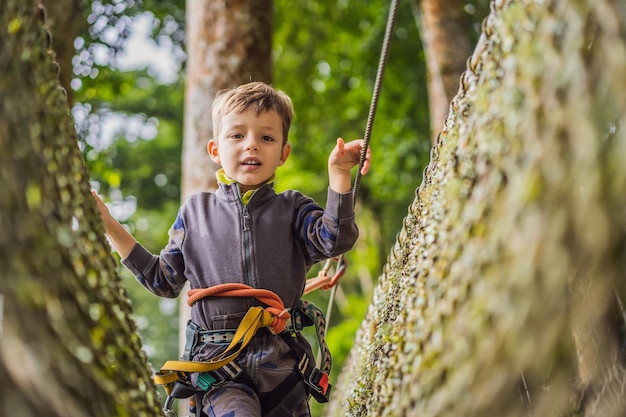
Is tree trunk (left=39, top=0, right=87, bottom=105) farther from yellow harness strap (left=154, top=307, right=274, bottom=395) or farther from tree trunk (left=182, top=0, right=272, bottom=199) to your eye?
yellow harness strap (left=154, top=307, right=274, bottom=395)

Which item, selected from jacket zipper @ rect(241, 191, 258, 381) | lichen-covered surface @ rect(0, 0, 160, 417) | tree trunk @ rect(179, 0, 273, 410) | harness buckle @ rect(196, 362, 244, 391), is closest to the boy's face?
jacket zipper @ rect(241, 191, 258, 381)

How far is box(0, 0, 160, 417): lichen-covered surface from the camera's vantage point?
1.15 m

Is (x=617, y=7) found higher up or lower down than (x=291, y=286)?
higher up

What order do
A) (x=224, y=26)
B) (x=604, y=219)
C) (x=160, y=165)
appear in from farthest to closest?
1. (x=160, y=165)
2. (x=224, y=26)
3. (x=604, y=219)

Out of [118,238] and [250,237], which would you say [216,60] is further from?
[250,237]

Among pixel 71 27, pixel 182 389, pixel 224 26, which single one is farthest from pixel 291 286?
pixel 71 27

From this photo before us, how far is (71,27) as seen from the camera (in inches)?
176

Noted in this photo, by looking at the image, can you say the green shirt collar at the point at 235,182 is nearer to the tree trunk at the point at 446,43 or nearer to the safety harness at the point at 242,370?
the safety harness at the point at 242,370

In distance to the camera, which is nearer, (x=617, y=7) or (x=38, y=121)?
(x=617, y=7)

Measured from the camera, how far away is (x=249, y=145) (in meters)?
2.47

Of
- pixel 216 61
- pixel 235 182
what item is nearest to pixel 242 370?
pixel 235 182

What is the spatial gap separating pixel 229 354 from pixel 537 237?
126 cm

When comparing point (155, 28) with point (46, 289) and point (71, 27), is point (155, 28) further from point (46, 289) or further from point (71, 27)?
point (46, 289)

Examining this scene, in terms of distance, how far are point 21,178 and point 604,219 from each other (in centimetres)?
88
